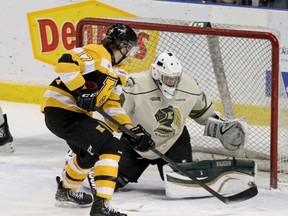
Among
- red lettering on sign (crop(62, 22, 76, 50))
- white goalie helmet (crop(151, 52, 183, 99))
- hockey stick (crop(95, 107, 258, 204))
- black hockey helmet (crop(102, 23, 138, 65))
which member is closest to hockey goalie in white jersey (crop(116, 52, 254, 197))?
white goalie helmet (crop(151, 52, 183, 99))

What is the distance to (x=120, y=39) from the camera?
13.5 feet

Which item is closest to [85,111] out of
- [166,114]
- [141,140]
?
[141,140]

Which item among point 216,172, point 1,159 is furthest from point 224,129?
point 1,159

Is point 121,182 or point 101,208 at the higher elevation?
point 101,208

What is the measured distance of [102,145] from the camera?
4.08 m

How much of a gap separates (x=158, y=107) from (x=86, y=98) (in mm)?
866

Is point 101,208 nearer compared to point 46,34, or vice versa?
point 101,208

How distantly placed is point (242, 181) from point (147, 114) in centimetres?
59

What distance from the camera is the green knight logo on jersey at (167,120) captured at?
4.80 meters

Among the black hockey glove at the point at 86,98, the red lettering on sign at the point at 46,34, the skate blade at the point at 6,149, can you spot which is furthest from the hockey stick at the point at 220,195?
the red lettering on sign at the point at 46,34

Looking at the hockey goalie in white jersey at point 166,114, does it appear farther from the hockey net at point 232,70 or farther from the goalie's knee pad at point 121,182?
the hockey net at point 232,70

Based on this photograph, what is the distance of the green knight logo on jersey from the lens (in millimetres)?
4805

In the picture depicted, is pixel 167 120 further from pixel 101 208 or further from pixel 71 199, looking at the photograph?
pixel 101 208

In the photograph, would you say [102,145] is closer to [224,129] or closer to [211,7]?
[224,129]
